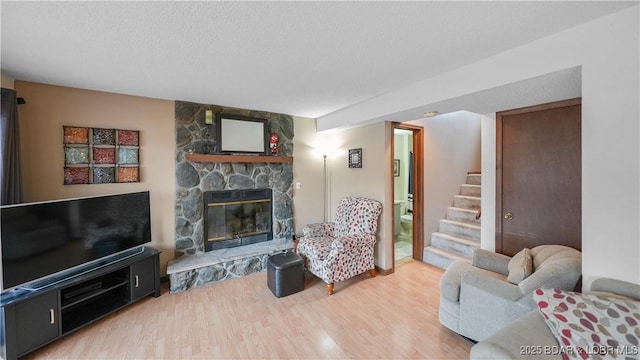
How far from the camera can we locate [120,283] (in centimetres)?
255

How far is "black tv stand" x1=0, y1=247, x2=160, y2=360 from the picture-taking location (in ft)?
6.07

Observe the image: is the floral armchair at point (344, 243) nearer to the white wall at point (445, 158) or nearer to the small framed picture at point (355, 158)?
the small framed picture at point (355, 158)

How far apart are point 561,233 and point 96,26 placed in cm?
404

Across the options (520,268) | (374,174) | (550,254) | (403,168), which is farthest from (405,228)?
(520,268)

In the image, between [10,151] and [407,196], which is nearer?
[10,151]

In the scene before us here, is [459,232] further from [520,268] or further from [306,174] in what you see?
[306,174]

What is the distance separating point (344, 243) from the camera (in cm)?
299

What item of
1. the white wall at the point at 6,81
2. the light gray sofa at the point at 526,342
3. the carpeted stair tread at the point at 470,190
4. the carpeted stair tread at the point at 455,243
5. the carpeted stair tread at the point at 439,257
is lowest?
the carpeted stair tread at the point at 439,257

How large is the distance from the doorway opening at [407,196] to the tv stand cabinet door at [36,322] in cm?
360

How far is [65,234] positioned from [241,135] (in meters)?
2.14

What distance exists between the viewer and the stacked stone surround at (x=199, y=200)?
3.10 m

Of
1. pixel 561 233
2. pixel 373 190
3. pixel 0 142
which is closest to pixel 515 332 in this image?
Result: pixel 561 233

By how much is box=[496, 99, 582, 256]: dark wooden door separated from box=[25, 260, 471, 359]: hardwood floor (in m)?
1.17

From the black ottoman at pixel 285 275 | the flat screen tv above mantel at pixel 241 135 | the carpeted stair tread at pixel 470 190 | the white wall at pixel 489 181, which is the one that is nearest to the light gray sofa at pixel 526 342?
the white wall at pixel 489 181
